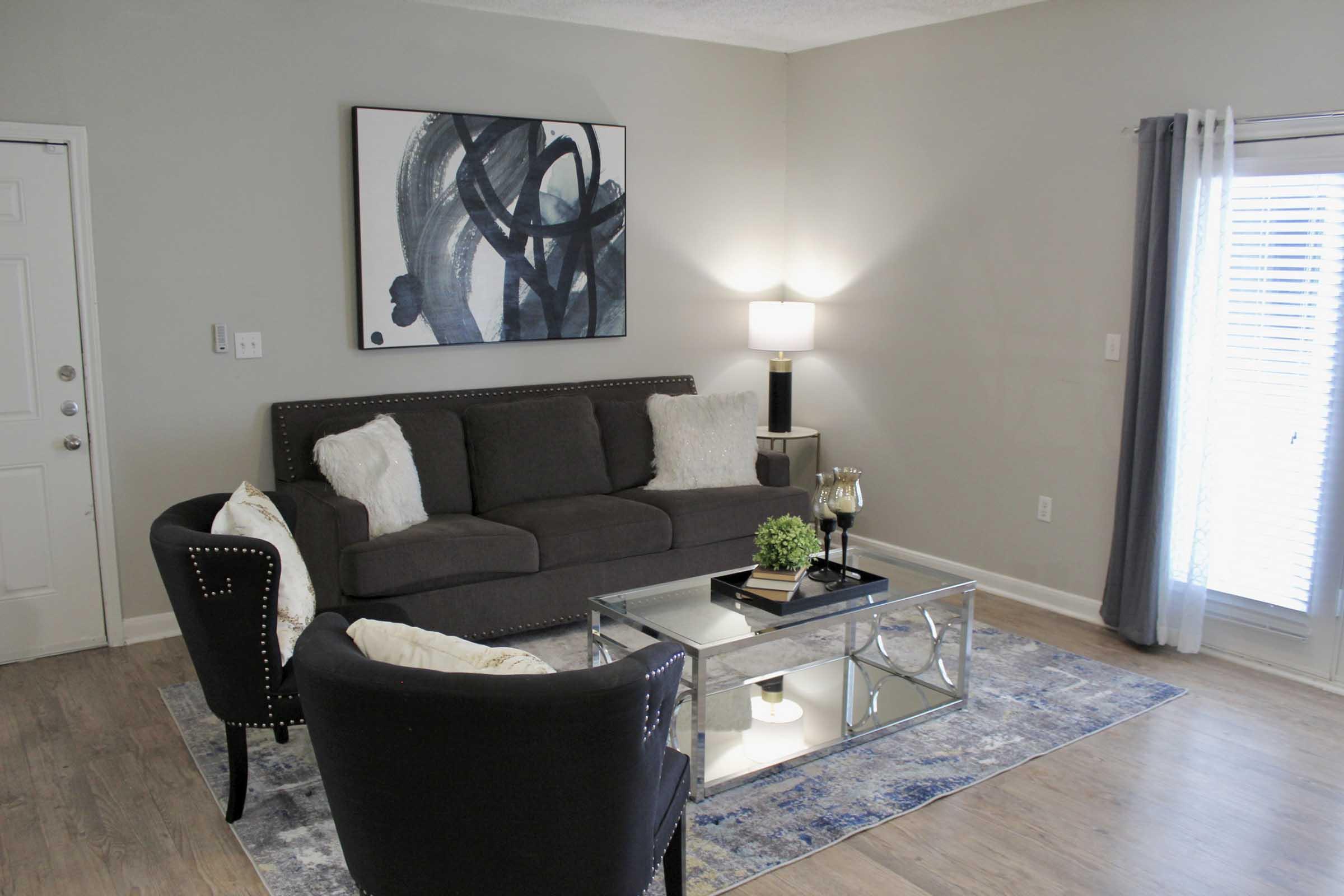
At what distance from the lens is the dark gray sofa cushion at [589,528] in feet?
14.2

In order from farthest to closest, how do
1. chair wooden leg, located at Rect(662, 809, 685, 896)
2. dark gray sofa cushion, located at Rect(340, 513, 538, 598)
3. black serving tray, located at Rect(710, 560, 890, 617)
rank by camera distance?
dark gray sofa cushion, located at Rect(340, 513, 538, 598), black serving tray, located at Rect(710, 560, 890, 617), chair wooden leg, located at Rect(662, 809, 685, 896)

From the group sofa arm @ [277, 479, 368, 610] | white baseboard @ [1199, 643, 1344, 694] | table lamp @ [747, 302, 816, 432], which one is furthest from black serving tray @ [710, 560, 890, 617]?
table lamp @ [747, 302, 816, 432]

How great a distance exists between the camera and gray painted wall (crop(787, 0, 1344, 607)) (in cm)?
421

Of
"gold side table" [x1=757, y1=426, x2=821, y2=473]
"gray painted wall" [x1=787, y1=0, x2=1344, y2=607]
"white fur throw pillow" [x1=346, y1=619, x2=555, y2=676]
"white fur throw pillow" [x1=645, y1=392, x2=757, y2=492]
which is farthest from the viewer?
"gold side table" [x1=757, y1=426, x2=821, y2=473]

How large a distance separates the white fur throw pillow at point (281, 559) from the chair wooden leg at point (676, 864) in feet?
3.71

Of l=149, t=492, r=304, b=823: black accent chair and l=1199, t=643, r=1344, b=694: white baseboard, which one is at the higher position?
l=149, t=492, r=304, b=823: black accent chair

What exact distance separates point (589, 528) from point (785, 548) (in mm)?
1207

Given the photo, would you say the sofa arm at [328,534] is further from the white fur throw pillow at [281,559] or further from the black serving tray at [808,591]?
the black serving tray at [808,591]

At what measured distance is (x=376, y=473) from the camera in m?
4.15

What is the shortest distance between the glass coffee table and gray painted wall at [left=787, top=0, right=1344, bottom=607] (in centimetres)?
114

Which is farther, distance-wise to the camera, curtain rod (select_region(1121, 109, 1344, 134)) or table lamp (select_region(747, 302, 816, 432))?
table lamp (select_region(747, 302, 816, 432))

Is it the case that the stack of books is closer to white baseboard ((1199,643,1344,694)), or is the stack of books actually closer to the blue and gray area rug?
the blue and gray area rug

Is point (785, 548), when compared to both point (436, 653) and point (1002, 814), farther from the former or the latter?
point (436, 653)

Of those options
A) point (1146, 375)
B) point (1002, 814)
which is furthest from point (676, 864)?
point (1146, 375)
